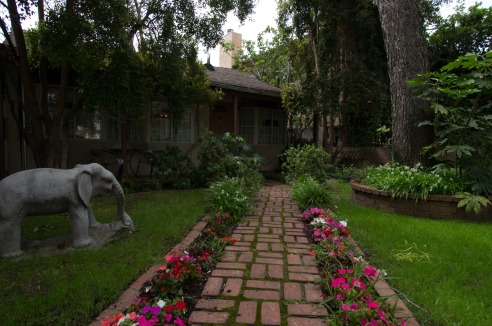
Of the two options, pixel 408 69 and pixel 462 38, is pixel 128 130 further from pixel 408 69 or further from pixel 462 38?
pixel 462 38

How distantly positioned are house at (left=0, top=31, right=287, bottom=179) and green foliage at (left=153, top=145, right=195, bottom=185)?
1.33 feet

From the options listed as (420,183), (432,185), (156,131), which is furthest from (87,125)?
(432,185)

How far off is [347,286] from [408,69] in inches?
203

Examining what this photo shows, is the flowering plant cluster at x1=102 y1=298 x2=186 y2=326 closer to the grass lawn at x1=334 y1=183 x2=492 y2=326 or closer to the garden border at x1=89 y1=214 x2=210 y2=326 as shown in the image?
the garden border at x1=89 y1=214 x2=210 y2=326

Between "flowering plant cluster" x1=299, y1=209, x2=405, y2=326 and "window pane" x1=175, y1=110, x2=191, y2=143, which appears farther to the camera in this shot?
"window pane" x1=175, y1=110, x2=191, y2=143

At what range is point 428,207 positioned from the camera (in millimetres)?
4504

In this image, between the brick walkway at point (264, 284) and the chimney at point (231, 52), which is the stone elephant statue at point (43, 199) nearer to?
the brick walkway at point (264, 284)

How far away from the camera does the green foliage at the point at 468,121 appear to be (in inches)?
172

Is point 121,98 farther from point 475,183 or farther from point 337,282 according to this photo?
point 475,183

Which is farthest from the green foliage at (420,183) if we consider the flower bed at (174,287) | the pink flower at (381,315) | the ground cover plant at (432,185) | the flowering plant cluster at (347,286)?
the pink flower at (381,315)

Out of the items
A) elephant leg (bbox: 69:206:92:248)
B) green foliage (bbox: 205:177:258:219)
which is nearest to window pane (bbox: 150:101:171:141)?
green foliage (bbox: 205:177:258:219)

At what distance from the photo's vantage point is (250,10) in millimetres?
6891

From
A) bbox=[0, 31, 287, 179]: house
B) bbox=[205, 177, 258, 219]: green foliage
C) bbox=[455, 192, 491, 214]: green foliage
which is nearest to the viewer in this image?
bbox=[455, 192, 491, 214]: green foliage

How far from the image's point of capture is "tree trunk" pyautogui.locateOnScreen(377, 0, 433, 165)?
5672 millimetres
